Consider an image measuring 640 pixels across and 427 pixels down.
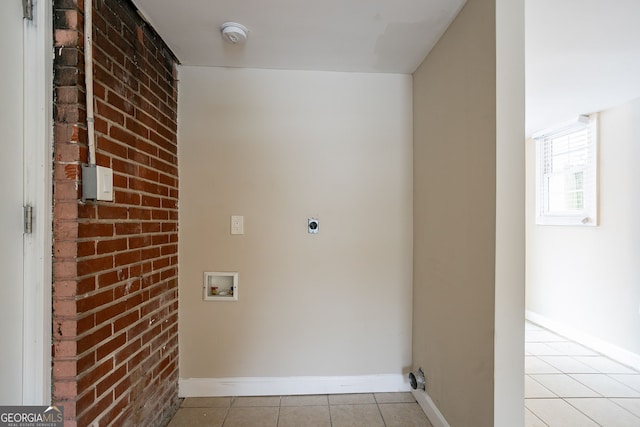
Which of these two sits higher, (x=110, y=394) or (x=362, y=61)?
(x=362, y=61)

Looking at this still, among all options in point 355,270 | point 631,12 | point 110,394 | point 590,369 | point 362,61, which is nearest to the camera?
point 110,394

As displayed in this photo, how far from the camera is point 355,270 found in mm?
2000

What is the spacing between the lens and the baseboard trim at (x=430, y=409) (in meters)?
1.57

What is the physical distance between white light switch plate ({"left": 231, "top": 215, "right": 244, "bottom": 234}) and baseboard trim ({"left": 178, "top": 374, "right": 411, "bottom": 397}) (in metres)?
1.00

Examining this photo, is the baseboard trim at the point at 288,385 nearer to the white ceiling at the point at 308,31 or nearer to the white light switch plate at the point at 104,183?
the white light switch plate at the point at 104,183

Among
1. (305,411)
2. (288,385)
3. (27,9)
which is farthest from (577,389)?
(27,9)

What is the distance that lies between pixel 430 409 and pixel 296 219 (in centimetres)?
142

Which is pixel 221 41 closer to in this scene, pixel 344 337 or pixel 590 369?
pixel 344 337

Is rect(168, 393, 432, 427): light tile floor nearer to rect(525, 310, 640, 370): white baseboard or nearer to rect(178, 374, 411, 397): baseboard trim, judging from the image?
rect(178, 374, 411, 397): baseboard trim

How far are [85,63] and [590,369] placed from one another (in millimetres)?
3884

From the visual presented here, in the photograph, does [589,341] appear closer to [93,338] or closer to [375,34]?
[375,34]

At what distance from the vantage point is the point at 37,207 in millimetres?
997

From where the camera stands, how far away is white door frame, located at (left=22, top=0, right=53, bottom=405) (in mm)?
979

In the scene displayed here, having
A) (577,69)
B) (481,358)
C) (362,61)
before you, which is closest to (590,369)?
(481,358)
